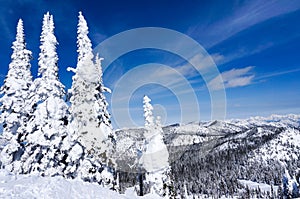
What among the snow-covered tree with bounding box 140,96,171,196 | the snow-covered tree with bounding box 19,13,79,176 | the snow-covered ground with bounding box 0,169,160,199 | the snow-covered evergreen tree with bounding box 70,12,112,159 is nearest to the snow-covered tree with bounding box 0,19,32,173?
the snow-covered tree with bounding box 19,13,79,176

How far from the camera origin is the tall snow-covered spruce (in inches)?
830

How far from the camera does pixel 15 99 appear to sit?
23.8 meters

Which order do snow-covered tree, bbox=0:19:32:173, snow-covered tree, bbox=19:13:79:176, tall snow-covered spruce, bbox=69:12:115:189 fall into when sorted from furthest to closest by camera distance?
snow-covered tree, bbox=0:19:32:173 < tall snow-covered spruce, bbox=69:12:115:189 < snow-covered tree, bbox=19:13:79:176

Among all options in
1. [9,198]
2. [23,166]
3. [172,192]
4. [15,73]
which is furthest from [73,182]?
[172,192]

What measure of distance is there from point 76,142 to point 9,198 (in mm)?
9783

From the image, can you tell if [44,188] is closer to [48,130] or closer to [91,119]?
[48,130]

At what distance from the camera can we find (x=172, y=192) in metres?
32.2

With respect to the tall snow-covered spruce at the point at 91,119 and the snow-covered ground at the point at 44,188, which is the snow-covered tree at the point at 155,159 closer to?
the tall snow-covered spruce at the point at 91,119

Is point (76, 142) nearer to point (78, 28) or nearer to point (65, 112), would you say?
point (65, 112)

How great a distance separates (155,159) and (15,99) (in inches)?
695

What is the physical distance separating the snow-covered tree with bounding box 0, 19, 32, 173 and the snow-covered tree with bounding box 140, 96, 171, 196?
1543 cm

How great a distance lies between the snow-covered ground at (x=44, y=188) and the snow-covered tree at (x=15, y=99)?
340 inches

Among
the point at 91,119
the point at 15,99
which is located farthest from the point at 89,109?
the point at 15,99

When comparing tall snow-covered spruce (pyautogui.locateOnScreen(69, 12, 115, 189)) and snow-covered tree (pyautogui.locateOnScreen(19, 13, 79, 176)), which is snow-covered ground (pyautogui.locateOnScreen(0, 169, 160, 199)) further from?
tall snow-covered spruce (pyautogui.locateOnScreen(69, 12, 115, 189))
